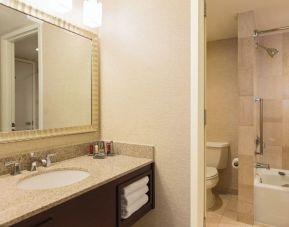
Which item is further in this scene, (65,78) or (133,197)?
(65,78)

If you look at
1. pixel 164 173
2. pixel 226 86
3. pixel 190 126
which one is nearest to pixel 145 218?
pixel 164 173

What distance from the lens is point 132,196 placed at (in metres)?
1.44

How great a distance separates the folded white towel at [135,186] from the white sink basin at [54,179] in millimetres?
253

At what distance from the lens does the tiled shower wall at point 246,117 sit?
2.31 m

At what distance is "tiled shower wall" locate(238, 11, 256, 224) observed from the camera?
2.31m

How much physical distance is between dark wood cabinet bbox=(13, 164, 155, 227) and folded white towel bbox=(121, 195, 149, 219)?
28mm

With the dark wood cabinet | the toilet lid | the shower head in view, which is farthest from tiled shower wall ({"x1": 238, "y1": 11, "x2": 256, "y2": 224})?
the dark wood cabinet

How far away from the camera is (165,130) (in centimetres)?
A: 164

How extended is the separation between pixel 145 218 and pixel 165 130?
2.29 feet

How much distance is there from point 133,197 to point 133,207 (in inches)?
2.5

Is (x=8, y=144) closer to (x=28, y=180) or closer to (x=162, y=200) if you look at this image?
(x=28, y=180)

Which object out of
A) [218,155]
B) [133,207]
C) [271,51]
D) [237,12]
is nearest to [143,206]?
[133,207]

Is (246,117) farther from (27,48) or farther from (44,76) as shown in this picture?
(27,48)

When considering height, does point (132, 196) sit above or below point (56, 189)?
below
